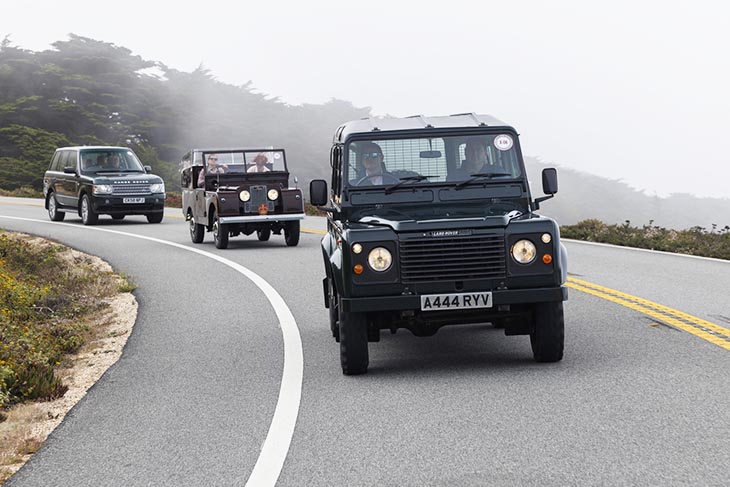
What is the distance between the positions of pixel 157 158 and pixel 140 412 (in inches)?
2159

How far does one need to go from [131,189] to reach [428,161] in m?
18.2

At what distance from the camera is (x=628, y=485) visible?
4.71 metres

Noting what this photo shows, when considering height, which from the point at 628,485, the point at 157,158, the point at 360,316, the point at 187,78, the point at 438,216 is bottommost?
the point at 628,485

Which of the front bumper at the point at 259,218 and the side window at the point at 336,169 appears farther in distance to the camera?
the front bumper at the point at 259,218

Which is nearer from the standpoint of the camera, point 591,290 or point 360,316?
point 360,316

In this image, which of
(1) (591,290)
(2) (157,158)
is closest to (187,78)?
(2) (157,158)

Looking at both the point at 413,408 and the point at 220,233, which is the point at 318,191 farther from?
the point at 220,233

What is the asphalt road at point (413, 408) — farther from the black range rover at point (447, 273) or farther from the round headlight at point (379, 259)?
the round headlight at point (379, 259)

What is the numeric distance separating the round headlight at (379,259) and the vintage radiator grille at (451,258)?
10 centimetres

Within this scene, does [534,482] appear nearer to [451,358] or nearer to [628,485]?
[628,485]

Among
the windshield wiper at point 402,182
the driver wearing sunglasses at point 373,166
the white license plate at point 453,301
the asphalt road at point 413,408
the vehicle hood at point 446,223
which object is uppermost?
the driver wearing sunglasses at point 373,166

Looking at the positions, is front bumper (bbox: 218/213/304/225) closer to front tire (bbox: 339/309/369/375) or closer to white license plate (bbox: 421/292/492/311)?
front tire (bbox: 339/309/369/375)

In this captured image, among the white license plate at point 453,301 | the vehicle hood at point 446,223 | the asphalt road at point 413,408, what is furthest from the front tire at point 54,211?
the white license plate at point 453,301

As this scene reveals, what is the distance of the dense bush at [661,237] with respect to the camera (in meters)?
18.4
